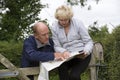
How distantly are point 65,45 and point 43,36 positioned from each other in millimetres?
322

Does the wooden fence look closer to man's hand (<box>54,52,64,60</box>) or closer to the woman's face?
man's hand (<box>54,52,64,60</box>)

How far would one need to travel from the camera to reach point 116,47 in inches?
347

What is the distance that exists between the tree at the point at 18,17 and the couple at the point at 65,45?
889 centimetres

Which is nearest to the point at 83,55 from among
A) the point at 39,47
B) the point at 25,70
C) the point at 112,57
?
the point at 39,47

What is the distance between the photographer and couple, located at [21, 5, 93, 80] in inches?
245

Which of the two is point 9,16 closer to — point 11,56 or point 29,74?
point 11,56

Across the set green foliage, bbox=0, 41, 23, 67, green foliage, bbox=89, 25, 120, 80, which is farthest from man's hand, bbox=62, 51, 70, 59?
green foliage, bbox=0, 41, 23, 67

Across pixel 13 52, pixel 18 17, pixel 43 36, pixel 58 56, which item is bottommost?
pixel 13 52

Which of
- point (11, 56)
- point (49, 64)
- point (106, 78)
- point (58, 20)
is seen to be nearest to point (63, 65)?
point (49, 64)

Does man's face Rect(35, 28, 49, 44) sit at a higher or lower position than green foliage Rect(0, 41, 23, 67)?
higher

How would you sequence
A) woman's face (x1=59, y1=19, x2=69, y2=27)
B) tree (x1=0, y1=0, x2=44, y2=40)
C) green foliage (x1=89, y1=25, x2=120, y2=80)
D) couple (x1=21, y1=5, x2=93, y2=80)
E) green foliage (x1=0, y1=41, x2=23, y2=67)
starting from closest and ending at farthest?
woman's face (x1=59, y1=19, x2=69, y2=27) < couple (x1=21, y1=5, x2=93, y2=80) < green foliage (x1=89, y1=25, x2=120, y2=80) < green foliage (x1=0, y1=41, x2=23, y2=67) < tree (x1=0, y1=0, x2=44, y2=40)

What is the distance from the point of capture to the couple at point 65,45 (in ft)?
20.4

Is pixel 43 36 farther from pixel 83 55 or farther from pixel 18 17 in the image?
pixel 18 17

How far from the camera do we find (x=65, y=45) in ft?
20.7
